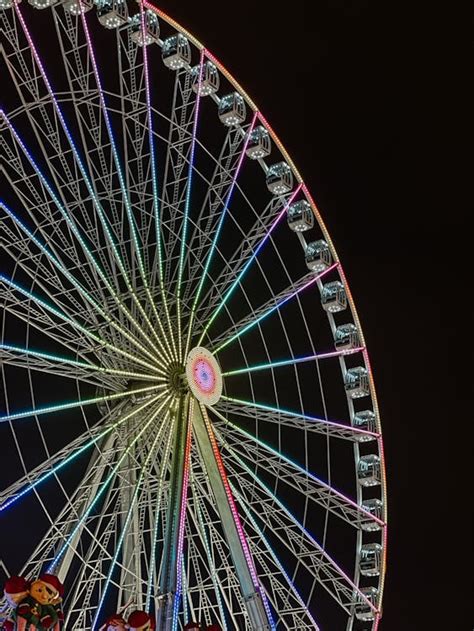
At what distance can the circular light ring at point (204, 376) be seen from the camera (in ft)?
77.0

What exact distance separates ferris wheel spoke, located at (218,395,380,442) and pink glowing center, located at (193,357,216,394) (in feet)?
1.95

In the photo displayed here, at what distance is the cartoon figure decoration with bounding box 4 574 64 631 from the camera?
738 inches

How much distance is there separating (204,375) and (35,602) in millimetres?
6628

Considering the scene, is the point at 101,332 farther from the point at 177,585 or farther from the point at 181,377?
the point at 177,585

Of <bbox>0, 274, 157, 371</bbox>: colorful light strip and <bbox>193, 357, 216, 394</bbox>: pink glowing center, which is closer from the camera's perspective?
<bbox>0, 274, 157, 371</bbox>: colorful light strip

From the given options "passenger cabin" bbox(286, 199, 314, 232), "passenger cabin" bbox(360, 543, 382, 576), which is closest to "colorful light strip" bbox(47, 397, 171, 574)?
"passenger cabin" bbox(286, 199, 314, 232)

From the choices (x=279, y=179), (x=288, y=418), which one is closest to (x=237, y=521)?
(x=288, y=418)

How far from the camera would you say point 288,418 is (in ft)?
85.4

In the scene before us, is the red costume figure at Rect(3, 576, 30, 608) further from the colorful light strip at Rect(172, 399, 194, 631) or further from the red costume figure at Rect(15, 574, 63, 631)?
the colorful light strip at Rect(172, 399, 194, 631)

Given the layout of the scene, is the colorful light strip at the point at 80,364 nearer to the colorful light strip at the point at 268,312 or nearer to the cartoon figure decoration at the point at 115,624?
the colorful light strip at the point at 268,312

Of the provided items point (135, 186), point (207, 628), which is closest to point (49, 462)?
point (207, 628)

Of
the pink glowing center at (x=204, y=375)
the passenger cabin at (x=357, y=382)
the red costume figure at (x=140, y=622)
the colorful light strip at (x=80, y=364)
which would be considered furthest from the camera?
the passenger cabin at (x=357, y=382)

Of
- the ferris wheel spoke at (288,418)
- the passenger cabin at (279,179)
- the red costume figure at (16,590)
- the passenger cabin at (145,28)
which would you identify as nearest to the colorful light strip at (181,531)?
the ferris wheel spoke at (288,418)

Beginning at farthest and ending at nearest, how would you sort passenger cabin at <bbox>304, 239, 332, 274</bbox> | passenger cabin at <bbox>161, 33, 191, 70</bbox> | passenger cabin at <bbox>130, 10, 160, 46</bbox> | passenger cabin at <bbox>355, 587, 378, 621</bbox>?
1. passenger cabin at <bbox>304, 239, 332, 274</bbox>
2. passenger cabin at <bbox>355, 587, 378, 621</bbox>
3. passenger cabin at <bbox>161, 33, 191, 70</bbox>
4. passenger cabin at <bbox>130, 10, 160, 46</bbox>
